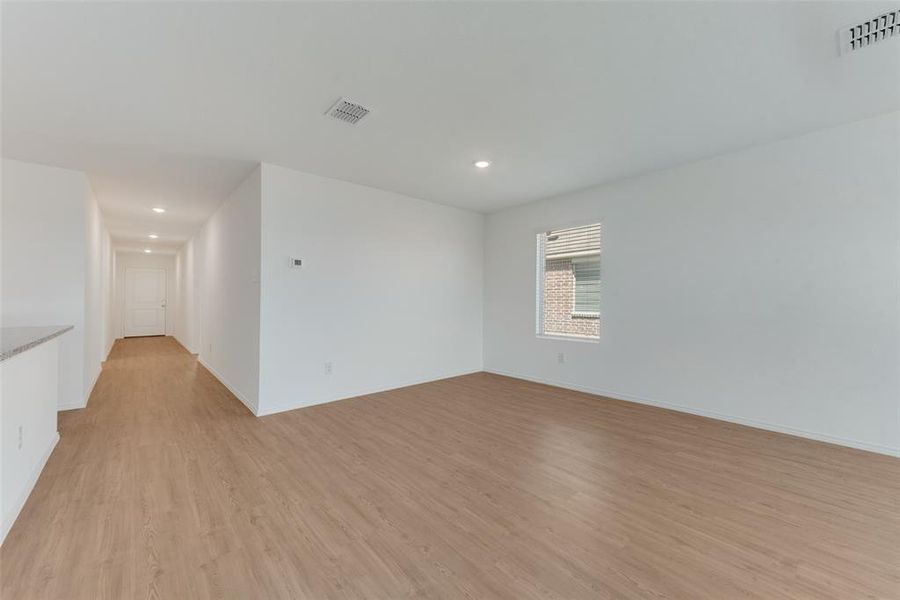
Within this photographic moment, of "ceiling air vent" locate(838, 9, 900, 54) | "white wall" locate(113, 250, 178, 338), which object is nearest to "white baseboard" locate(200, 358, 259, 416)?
"ceiling air vent" locate(838, 9, 900, 54)

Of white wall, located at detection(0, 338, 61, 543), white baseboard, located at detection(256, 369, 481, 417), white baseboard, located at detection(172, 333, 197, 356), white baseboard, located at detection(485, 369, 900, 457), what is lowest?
white baseboard, located at detection(172, 333, 197, 356)

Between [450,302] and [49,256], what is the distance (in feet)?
15.1

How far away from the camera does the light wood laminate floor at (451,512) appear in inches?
60.7

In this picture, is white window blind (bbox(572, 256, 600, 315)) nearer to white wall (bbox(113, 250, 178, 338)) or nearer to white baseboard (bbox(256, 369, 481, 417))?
white baseboard (bbox(256, 369, 481, 417))

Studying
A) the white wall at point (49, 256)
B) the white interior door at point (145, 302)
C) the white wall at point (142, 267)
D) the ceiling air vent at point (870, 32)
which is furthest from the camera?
the white interior door at point (145, 302)

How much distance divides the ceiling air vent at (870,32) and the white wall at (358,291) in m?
4.11

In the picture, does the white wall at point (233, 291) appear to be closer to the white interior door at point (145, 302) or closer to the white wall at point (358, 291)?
the white wall at point (358, 291)

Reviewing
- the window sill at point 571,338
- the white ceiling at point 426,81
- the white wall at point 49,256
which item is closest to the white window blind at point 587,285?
the window sill at point 571,338

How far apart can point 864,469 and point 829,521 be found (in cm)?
105

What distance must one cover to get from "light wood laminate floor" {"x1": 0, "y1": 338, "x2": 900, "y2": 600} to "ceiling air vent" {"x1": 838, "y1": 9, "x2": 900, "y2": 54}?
261 cm

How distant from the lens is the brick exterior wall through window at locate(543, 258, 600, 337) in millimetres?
4785

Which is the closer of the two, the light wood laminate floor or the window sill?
the light wood laminate floor

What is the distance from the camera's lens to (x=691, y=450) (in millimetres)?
2873

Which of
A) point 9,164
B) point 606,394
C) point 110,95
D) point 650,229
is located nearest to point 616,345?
point 606,394
